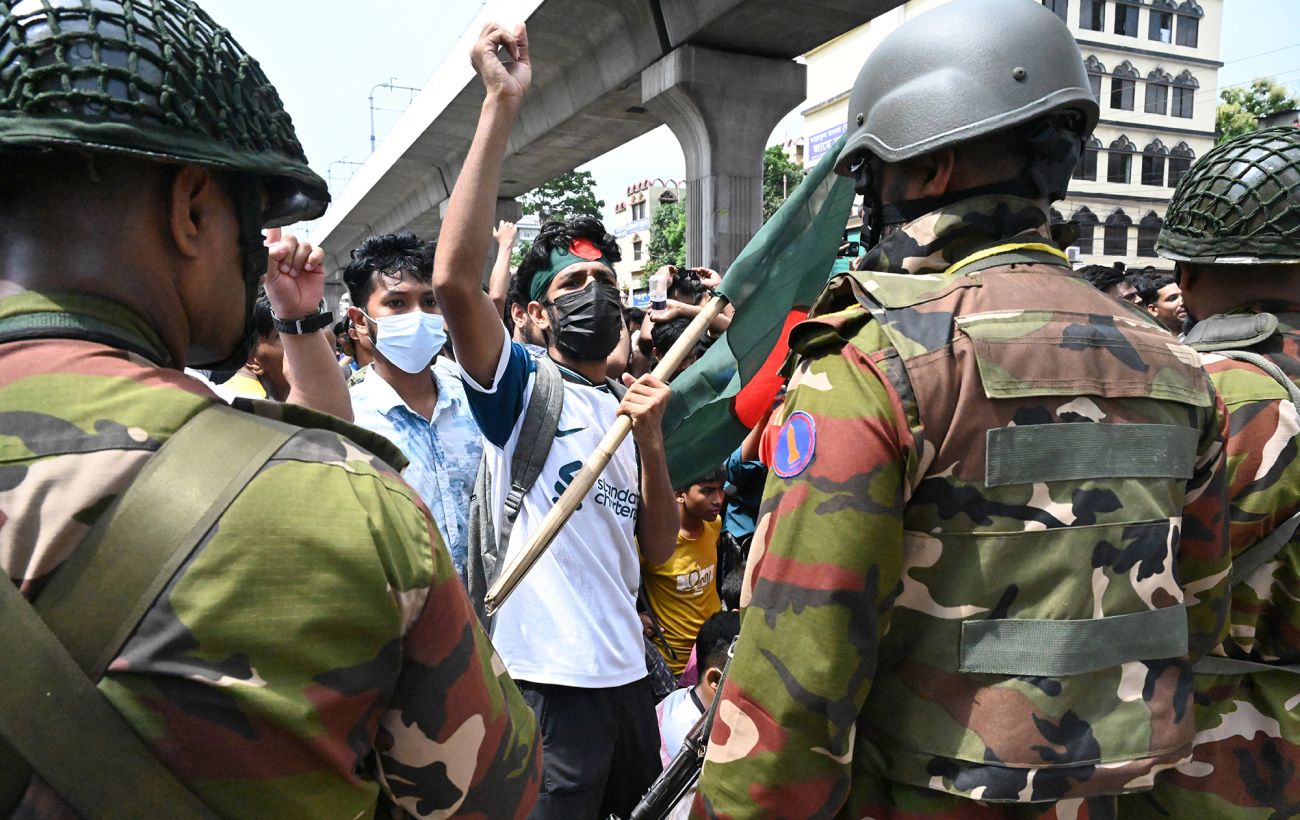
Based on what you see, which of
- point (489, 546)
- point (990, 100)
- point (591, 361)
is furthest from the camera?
point (591, 361)

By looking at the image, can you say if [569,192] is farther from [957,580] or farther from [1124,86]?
[957,580]

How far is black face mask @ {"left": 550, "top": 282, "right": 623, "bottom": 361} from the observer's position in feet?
9.55

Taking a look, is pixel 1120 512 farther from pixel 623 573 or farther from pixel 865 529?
pixel 623 573

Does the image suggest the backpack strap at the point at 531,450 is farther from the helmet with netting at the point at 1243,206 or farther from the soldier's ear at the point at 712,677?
the helmet with netting at the point at 1243,206

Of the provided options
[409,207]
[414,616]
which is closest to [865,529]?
[414,616]

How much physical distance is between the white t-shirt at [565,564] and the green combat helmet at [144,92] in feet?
4.13

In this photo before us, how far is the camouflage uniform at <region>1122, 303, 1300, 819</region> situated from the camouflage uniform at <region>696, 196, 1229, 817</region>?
407 millimetres

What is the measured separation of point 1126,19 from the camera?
40.0 m

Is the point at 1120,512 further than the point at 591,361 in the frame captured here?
No

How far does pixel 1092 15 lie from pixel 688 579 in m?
45.7

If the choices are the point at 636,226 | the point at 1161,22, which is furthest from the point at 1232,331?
the point at 636,226

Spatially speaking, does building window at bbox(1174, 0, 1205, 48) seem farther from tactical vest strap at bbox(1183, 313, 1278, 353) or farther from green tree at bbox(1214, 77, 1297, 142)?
tactical vest strap at bbox(1183, 313, 1278, 353)

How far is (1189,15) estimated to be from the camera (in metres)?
41.7

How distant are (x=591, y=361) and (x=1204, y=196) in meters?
1.88
